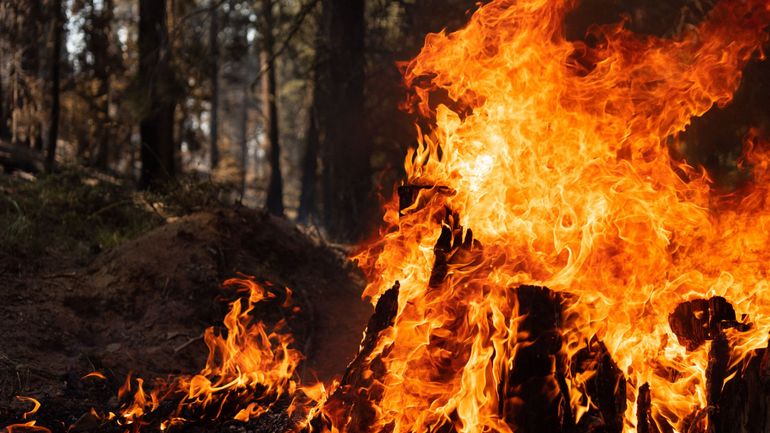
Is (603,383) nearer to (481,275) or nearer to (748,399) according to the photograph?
(748,399)

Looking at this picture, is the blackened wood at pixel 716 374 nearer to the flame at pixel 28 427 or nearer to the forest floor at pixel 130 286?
the forest floor at pixel 130 286

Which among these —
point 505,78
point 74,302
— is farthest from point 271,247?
point 505,78

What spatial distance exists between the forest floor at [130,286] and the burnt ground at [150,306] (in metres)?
0.02

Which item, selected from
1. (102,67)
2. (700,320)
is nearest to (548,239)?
(700,320)

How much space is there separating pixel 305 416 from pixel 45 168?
10175 millimetres

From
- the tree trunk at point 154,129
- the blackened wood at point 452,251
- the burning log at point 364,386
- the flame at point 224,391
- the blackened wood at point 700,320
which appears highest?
the tree trunk at point 154,129

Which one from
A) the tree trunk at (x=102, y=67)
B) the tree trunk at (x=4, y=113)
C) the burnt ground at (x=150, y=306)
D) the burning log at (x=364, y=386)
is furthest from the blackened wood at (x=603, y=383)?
the tree trunk at (x=4, y=113)

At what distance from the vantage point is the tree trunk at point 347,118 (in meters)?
12.1

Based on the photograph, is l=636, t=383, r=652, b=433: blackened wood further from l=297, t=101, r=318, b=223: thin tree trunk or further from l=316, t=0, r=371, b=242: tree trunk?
l=297, t=101, r=318, b=223: thin tree trunk

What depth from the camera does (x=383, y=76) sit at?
13.4m

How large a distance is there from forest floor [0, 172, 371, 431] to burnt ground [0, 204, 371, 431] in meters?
0.02

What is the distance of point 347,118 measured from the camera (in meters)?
12.3

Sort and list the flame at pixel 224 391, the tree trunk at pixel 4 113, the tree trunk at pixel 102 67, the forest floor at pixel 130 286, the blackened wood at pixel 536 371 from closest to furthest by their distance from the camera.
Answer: the blackened wood at pixel 536 371, the flame at pixel 224 391, the forest floor at pixel 130 286, the tree trunk at pixel 102 67, the tree trunk at pixel 4 113

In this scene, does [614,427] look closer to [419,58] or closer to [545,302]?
[545,302]
